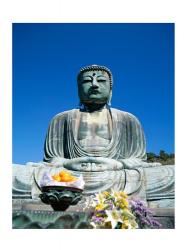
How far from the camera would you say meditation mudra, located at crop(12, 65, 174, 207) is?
8.67m

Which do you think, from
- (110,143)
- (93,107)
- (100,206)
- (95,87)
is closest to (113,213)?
(100,206)

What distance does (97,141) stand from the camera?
9758 mm

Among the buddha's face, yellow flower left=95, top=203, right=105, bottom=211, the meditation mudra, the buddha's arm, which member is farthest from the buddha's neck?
yellow flower left=95, top=203, right=105, bottom=211

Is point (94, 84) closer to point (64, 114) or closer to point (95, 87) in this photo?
point (95, 87)

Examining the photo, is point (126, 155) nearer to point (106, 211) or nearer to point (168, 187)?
point (168, 187)

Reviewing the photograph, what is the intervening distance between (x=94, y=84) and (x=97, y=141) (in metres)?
1.25

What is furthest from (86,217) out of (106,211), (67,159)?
(67,159)

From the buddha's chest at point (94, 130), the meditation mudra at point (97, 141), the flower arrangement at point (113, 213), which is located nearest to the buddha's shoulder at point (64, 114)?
the meditation mudra at point (97, 141)

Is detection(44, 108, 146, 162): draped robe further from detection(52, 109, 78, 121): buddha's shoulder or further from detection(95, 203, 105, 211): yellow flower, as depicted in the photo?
detection(95, 203, 105, 211): yellow flower

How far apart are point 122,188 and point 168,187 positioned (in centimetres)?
85

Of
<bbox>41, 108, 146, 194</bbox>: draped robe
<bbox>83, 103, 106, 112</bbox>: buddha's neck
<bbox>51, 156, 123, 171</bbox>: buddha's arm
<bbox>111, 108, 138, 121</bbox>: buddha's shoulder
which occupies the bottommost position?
<bbox>51, 156, 123, 171</bbox>: buddha's arm

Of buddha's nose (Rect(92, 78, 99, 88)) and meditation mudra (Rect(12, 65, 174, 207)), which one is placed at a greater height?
buddha's nose (Rect(92, 78, 99, 88))

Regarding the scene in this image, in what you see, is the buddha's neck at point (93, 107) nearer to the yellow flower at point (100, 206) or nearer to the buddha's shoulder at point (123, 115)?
the buddha's shoulder at point (123, 115)

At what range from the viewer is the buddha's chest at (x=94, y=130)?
9742 millimetres
